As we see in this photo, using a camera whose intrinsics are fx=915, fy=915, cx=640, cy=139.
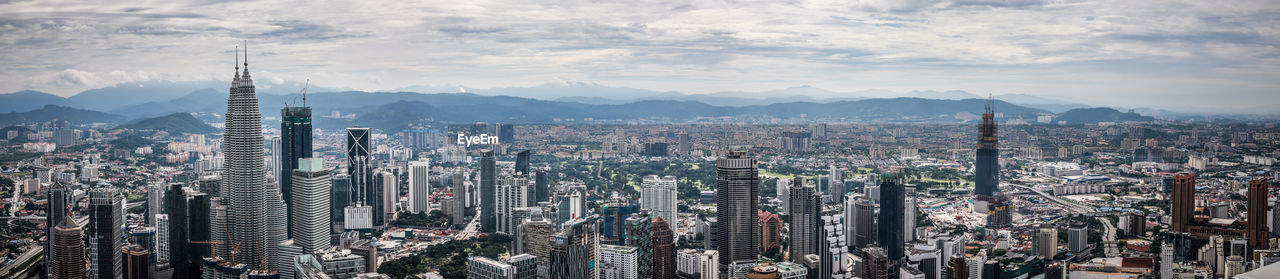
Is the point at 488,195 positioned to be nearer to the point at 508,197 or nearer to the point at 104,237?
the point at 508,197

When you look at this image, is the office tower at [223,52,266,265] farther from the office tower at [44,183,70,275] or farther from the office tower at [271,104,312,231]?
the office tower at [271,104,312,231]

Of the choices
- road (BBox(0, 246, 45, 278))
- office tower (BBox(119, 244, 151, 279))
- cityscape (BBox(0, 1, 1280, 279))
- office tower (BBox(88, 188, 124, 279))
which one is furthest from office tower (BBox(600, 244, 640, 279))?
road (BBox(0, 246, 45, 278))

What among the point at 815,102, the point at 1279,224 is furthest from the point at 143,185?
the point at 815,102

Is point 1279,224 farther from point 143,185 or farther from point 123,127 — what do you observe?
point 123,127

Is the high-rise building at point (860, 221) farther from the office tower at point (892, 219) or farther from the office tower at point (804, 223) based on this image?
the office tower at point (804, 223)

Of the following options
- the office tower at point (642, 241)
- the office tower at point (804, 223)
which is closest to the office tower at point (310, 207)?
the office tower at point (642, 241)

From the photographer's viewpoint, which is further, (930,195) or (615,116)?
(615,116)
